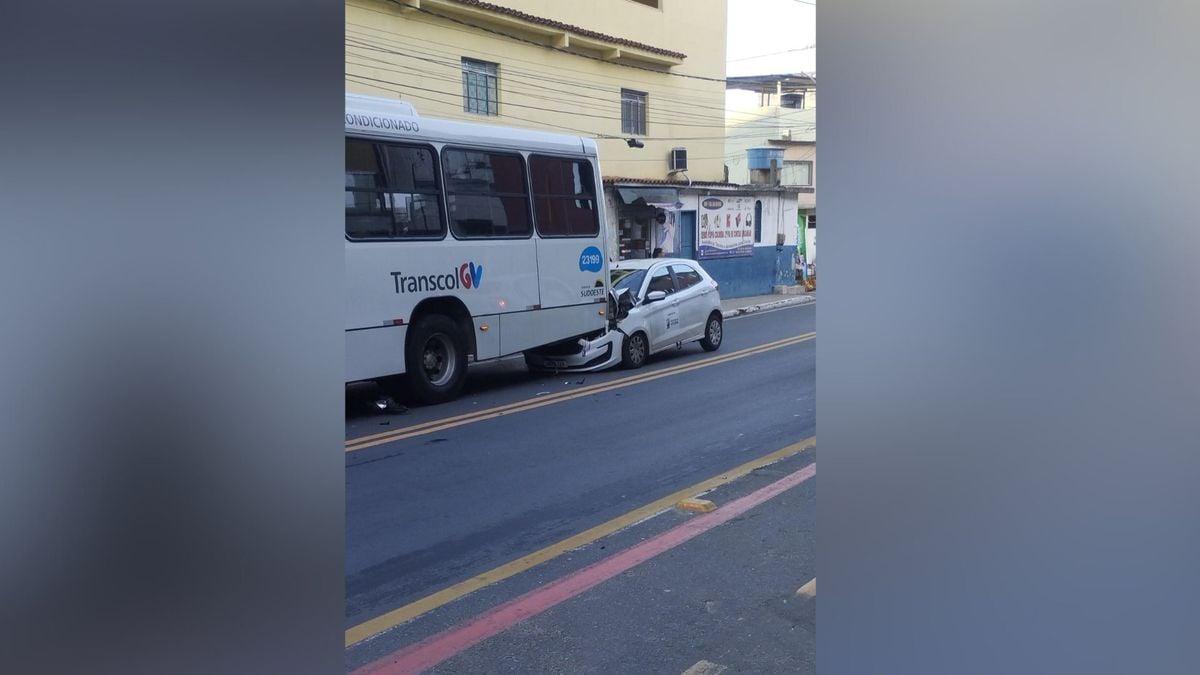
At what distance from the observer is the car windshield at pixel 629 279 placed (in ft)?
50.2

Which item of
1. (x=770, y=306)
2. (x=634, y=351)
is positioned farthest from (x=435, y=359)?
(x=770, y=306)

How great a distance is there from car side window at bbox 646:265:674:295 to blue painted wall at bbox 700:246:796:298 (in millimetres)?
10955

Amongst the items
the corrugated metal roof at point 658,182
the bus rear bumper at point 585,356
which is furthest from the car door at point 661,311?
the corrugated metal roof at point 658,182

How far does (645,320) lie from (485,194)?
3.45 metres

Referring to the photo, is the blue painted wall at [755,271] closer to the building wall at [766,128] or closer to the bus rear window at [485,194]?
the bus rear window at [485,194]

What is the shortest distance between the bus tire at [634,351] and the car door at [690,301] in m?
0.86

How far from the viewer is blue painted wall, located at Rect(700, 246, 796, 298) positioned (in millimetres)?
27578

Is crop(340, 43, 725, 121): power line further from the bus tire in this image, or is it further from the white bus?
the bus tire

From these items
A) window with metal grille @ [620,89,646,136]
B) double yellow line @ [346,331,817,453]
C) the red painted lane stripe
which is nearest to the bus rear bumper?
double yellow line @ [346,331,817,453]
